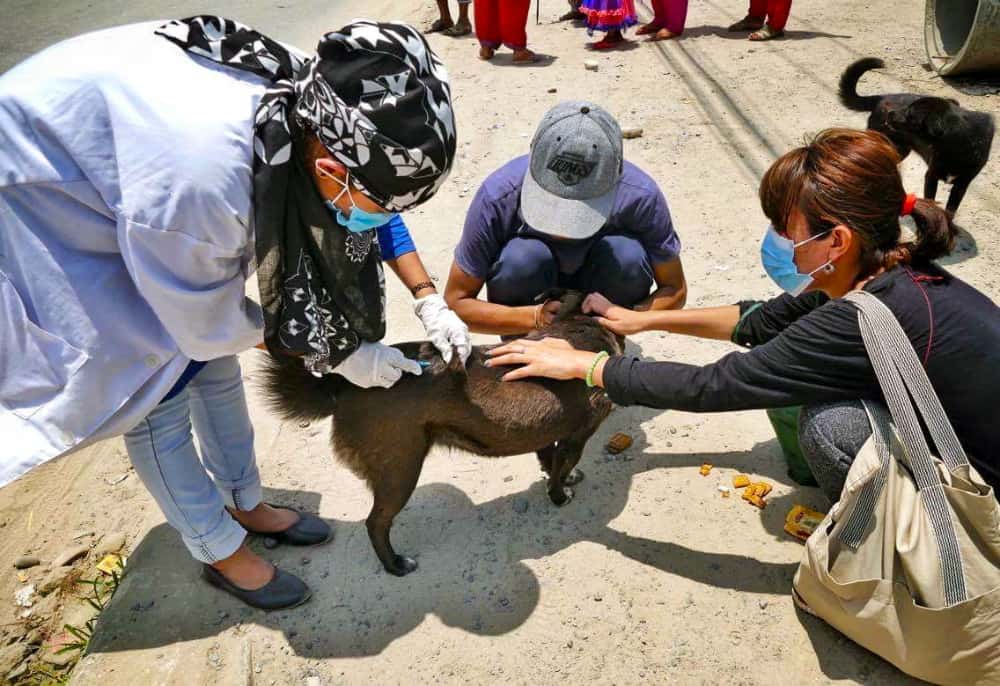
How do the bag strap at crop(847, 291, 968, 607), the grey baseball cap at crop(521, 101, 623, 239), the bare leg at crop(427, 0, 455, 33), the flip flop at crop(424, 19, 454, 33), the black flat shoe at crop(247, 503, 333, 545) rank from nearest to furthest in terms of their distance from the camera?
the bag strap at crop(847, 291, 968, 607) < the grey baseball cap at crop(521, 101, 623, 239) < the black flat shoe at crop(247, 503, 333, 545) < the bare leg at crop(427, 0, 455, 33) < the flip flop at crop(424, 19, 454, 33)

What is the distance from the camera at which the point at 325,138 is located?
1.78 metres

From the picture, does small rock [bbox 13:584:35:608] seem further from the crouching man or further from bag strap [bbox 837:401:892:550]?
bag strap [bbox 837:401:892:550]

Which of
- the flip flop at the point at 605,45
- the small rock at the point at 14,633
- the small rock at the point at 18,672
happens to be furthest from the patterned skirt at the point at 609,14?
the small rock at the point at 18,672

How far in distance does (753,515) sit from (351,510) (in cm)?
172

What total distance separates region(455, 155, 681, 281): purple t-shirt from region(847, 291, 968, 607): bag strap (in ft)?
3.91

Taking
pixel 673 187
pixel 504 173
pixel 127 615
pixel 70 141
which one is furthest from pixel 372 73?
pixel 673 187

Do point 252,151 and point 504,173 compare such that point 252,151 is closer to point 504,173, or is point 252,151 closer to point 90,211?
point 90,211

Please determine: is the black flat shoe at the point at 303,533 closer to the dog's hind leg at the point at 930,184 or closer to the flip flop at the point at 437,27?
the dog's hind leg at the point at 930,184

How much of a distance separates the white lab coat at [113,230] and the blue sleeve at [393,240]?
0.71 m

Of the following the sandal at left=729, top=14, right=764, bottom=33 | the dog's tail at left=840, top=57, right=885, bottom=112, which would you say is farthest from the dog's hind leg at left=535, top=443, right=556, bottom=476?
the sandal at left=729, top=14, right=764, bottom=33

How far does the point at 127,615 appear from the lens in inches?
107

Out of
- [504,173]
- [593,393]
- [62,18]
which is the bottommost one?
[62,18]

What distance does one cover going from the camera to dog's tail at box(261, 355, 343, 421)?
249 centimetres

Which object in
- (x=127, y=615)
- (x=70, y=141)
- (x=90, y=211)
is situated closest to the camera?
(x=70, y=141)
